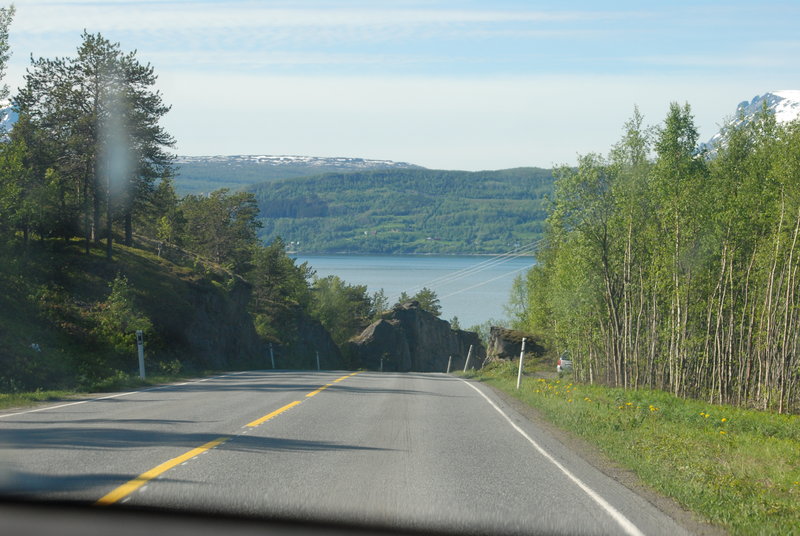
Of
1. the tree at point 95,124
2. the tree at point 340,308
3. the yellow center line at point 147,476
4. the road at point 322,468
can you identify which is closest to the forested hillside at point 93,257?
the tree at point 95,124

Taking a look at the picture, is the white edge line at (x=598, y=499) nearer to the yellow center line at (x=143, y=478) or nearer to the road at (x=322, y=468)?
the road at (x=322, y=468)

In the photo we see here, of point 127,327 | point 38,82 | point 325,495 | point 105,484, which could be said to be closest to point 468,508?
A: point 325,495

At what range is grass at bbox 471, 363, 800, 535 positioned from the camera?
320 inches

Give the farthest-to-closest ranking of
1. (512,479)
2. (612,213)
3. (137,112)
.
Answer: (137,112), (612,213), (512,479)

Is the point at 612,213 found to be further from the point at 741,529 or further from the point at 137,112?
the point at 741,529

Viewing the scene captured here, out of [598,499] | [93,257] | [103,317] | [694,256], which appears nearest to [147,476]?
[598,499]

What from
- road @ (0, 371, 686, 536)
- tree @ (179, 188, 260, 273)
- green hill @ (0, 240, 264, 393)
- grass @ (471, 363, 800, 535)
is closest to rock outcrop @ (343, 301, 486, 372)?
tree @ (179, 188, 260, 273)

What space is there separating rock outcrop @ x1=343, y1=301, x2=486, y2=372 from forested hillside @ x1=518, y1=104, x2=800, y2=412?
46208 mm

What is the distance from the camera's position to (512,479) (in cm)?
907

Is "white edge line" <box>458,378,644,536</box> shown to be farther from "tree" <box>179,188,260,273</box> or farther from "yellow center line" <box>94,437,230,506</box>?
"tree" <box>179,188,260,273</box>

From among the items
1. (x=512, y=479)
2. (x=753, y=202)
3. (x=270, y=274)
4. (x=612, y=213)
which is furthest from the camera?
(x=270, y=274)

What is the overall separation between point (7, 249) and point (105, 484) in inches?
1067

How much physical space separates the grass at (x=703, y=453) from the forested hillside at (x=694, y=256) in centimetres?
1228

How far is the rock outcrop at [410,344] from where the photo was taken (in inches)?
3551
